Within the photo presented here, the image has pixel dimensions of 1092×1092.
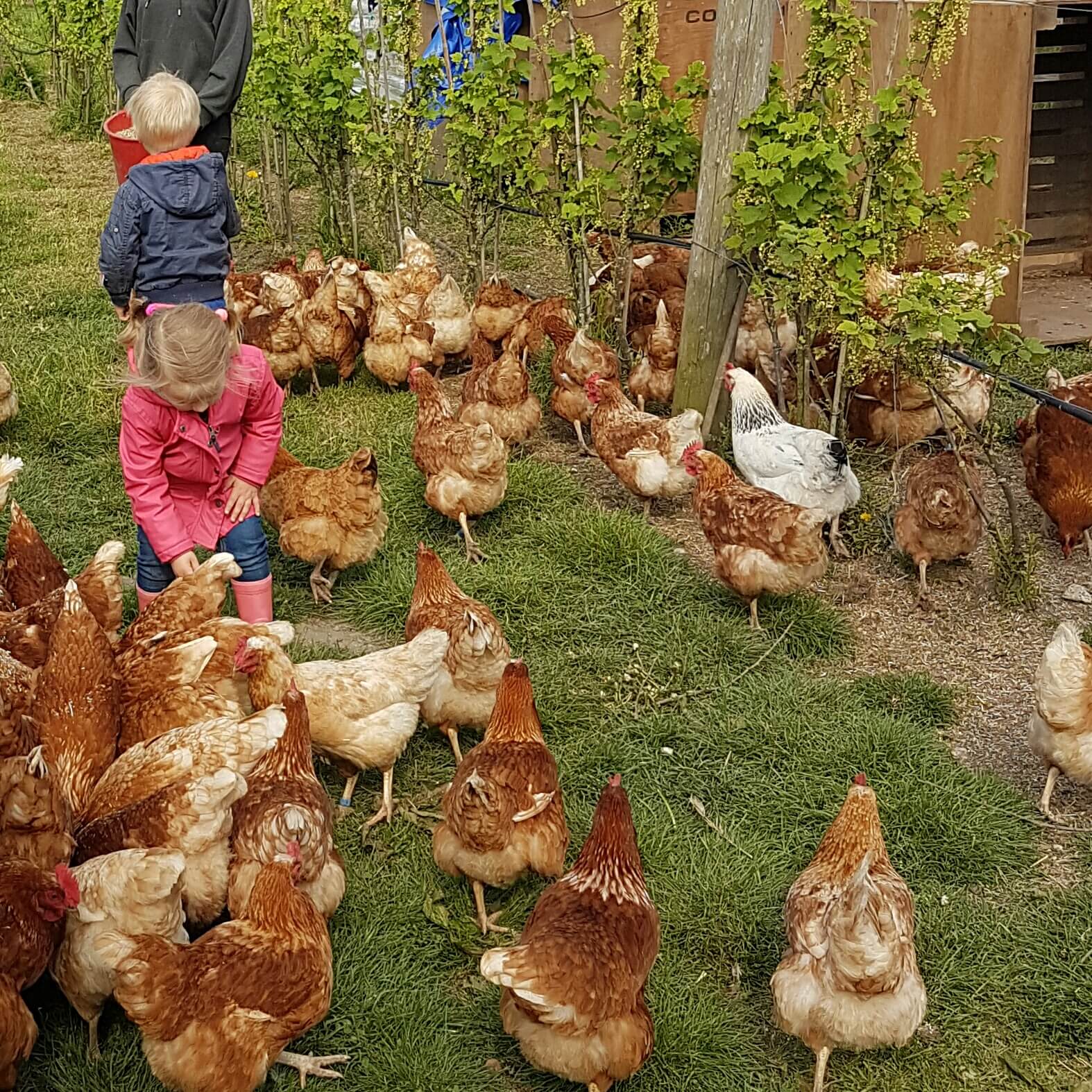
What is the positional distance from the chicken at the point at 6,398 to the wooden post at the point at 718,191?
3680mm

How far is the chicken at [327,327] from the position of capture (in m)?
7.11

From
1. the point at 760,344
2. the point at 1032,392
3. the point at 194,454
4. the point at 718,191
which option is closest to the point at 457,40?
the point at 760,344

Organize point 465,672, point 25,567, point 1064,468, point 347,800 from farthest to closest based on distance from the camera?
point 1064,468 < point 25,567 < point 465,672 < point 347,800

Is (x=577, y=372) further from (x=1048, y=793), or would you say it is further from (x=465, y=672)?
(x=1048, y=793)

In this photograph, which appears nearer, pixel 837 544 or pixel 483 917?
pixel 483 917

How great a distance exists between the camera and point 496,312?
744 cm

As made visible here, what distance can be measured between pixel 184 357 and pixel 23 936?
6.81 ft

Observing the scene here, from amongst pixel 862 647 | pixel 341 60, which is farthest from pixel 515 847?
pixel 341 60

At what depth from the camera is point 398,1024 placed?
3.27 m

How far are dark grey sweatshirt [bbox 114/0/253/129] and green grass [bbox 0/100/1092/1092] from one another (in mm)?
1848

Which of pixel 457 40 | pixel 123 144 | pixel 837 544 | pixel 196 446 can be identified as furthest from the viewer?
pixel 457 40

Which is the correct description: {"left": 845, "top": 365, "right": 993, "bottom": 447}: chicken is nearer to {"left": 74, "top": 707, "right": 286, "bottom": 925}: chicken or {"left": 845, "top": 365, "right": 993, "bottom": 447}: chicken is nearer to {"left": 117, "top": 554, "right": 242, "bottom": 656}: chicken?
{"left": 117, "top": 554, "right": 242, "bottom": 656}: chicken

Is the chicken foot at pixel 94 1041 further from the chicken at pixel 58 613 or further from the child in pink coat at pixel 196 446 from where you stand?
the child in pink coat at pixel 196 446

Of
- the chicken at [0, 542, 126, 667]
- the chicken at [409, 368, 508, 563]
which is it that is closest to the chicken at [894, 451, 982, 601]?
the chicken at [409, 368, 508, 563]
